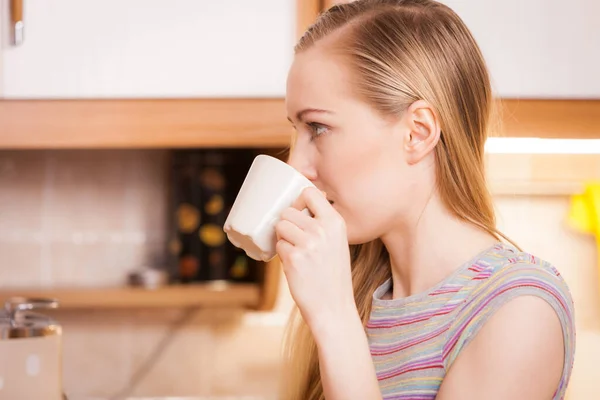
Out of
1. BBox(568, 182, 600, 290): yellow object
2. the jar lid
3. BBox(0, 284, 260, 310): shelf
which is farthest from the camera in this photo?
BBox(568, 182, 600, 290): yellow object

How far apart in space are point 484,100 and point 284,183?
0.27m

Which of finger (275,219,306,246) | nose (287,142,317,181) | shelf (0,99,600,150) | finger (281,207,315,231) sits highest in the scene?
shelf (0,99,600,150)

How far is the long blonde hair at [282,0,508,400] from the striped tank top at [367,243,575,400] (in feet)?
0.24

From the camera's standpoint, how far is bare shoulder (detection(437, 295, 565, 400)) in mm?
763

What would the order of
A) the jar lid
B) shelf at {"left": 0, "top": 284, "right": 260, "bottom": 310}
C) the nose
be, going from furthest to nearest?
shelf at {"left": 0, "top": 284, "right": 260, "bottom": 310}, the jar lid, the nose

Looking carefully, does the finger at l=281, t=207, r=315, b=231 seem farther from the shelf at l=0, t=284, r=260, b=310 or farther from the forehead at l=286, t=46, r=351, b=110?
the shelf at l=0, t=284, r=260, b=310

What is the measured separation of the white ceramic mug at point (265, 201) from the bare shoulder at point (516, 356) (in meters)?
0.23

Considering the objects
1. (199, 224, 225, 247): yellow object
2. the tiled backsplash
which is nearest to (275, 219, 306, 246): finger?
(199, 224, 225, 247): yellow object

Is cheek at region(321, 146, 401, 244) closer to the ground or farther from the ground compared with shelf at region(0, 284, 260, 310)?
farther from the ground

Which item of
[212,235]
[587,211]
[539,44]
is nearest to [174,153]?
[212,235]

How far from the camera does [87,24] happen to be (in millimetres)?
1198

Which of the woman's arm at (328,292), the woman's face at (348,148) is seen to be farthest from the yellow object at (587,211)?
the woman's arm at (328,292)

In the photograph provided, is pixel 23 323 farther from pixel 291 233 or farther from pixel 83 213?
pixel 291 233

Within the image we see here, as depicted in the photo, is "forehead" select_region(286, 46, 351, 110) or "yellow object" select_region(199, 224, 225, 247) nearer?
"forehead" select_region(286, 46, 351, 110)
